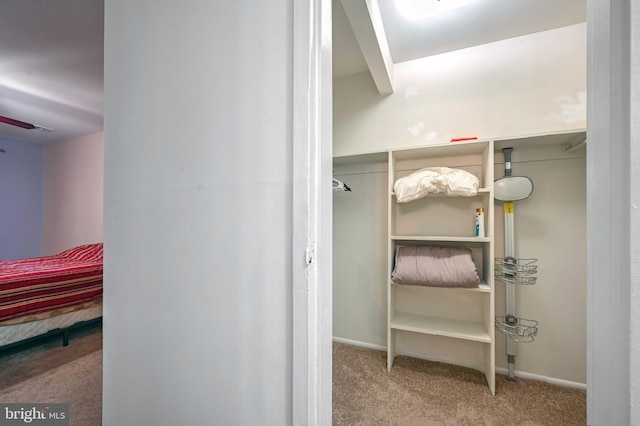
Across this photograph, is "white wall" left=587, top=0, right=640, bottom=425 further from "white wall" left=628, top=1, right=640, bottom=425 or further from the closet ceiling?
the closet ceiling

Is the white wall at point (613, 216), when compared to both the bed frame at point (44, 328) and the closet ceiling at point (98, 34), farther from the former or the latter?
the bed frame at point (44, 328)

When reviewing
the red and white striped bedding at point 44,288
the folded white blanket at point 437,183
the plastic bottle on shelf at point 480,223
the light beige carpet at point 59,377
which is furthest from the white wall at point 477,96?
the red and white striped bedding at point 44,288

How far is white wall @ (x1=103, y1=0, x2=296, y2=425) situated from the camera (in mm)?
618

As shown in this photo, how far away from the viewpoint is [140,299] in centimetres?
81

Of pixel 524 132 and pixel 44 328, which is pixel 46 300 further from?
pixel 524 132

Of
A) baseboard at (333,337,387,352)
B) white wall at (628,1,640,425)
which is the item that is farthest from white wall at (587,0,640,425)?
baseboard at (333,337,387,352)

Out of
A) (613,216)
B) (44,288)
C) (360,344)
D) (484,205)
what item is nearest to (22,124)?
(44,288)

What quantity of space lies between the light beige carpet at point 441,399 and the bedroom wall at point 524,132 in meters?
0.19

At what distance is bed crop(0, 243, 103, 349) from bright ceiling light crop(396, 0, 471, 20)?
141 inches

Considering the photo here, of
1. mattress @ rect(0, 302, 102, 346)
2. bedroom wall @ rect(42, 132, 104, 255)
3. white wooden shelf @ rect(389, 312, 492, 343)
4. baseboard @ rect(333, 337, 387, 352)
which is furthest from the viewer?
bedroom wall @ rect(42, 132, 104, 255)

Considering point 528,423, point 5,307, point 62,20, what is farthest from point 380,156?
point 5,307

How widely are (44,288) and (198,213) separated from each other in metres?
2.61

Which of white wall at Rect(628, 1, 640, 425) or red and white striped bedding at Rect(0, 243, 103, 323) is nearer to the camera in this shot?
white wall at Rect(628, 1, 640, 425)

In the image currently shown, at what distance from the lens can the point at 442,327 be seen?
5.64ft
